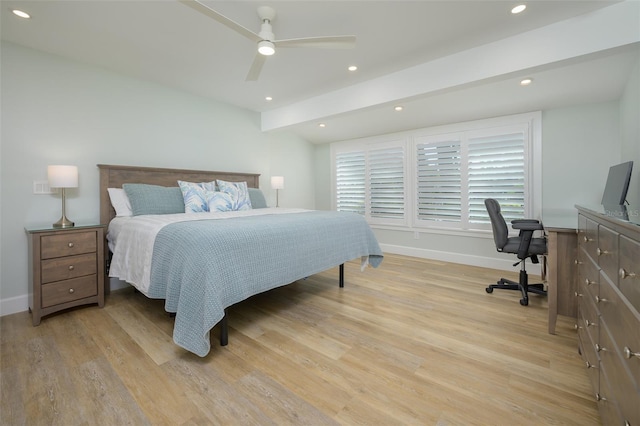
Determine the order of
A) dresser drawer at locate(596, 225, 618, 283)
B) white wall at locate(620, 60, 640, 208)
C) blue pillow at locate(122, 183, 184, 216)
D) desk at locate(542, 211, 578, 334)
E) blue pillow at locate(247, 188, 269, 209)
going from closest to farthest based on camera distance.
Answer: dresser drawer at locate(596, 225, 618, 283), desk at locate(542, 211, 578, 334), white wall at locate(620, 60, 640, 208), blue pillow at locate(122, 183, 184, 216), blue pillow at locate(247, 188, 269, 209)

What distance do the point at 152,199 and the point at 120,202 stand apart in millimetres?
347

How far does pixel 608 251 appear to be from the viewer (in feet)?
3.47

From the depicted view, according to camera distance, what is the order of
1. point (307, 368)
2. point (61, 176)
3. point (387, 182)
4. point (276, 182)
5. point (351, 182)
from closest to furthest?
point (307, 368), point (61, 176), point (276, 182), point (387, 182), point (351, 182)

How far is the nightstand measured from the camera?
2223 millimetres

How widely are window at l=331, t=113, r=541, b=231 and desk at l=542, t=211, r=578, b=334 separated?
5.81 feet

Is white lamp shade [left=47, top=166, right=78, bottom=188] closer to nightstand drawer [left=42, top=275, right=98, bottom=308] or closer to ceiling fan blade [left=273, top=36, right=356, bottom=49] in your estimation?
nightstand drawer [left=42, top=275, right=98, bottom=308]

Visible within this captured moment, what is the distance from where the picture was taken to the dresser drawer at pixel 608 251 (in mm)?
974

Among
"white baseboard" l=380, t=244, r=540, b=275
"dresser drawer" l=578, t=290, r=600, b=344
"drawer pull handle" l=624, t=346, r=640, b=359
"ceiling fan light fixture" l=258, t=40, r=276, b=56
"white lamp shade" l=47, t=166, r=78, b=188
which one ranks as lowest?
"white baseboard" l=380, t=244, r=540, b=275

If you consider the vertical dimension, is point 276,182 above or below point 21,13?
below

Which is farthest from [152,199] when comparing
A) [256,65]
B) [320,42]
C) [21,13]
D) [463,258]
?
[463,258]

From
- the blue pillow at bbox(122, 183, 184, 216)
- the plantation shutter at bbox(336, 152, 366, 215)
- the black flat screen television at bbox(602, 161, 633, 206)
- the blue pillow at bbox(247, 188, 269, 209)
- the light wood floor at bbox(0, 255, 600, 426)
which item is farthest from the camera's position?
the plantation shutter at bbox(336, 152, 366, 215)

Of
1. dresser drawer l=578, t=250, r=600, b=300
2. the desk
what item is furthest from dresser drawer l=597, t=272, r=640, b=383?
the desk

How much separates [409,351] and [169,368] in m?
1.52

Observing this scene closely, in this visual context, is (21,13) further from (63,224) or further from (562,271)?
(562,271)
